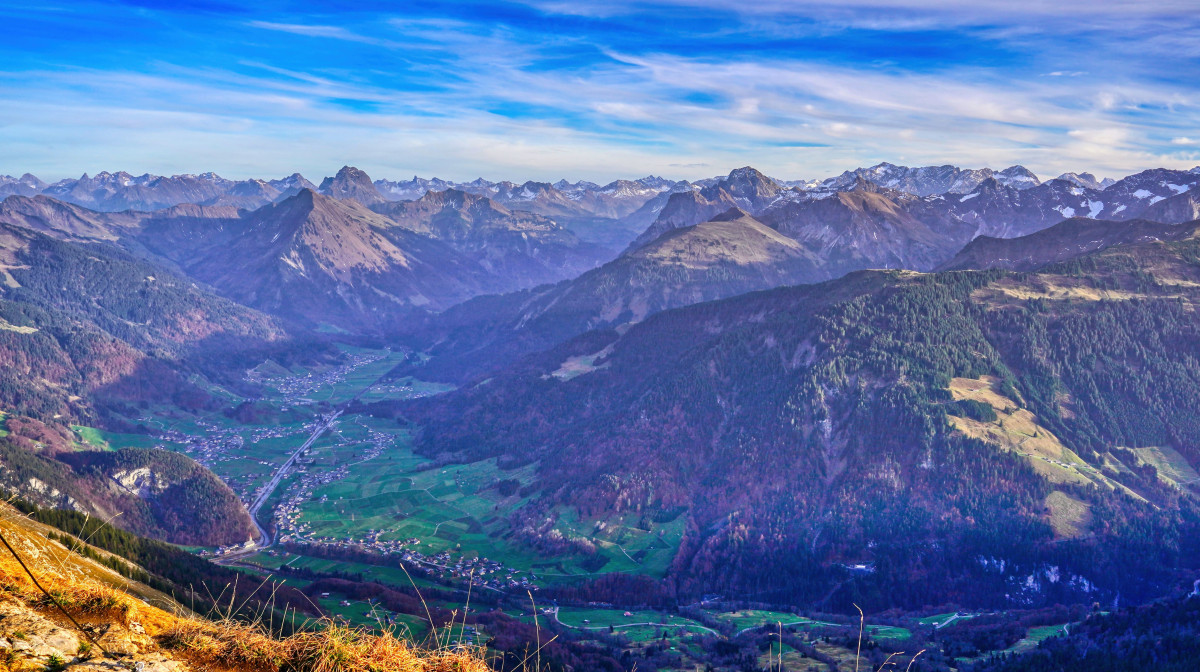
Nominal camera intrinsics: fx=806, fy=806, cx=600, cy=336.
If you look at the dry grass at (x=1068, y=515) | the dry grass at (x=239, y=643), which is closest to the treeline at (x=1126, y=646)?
the dry grass at (x=1068, y=515)

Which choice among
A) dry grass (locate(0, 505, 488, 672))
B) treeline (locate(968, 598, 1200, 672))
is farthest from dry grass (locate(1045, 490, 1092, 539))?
dry grass (locate(0, 505, 488, 672))

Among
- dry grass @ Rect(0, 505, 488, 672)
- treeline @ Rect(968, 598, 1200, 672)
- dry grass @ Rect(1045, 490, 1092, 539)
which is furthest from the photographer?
dry grass @ Rect(1045, 490, 1092, 539)

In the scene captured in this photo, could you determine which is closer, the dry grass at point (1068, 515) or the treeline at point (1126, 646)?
the treeline at point (1126, 646)

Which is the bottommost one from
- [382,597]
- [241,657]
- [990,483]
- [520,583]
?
[520,583]

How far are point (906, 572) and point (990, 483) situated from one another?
32753mm

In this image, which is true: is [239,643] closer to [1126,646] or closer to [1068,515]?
[1126,646]

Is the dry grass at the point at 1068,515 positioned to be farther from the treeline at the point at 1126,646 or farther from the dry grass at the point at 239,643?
the dry grass at the point at 239,643

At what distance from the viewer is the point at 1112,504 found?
18125cm

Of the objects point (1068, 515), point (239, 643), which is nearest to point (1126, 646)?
point (1068, 515)

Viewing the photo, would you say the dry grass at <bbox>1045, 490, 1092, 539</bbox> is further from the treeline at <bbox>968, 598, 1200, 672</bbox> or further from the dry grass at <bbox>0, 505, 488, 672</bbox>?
the dry grass at <bbox>0, 505, 488, 672</bbox>

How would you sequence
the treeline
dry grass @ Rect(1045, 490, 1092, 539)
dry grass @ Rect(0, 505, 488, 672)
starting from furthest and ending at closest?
dry grass @ Rect(1045, 490, 1092, 539)
the treeline
dry grass @ Rect(0, 505, 488, 672)

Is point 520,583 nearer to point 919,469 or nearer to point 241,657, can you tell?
point 919,469

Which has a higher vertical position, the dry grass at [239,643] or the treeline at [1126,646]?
the dry grass at [239,643]

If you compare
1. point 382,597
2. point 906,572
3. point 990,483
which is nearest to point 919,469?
point 990,483
